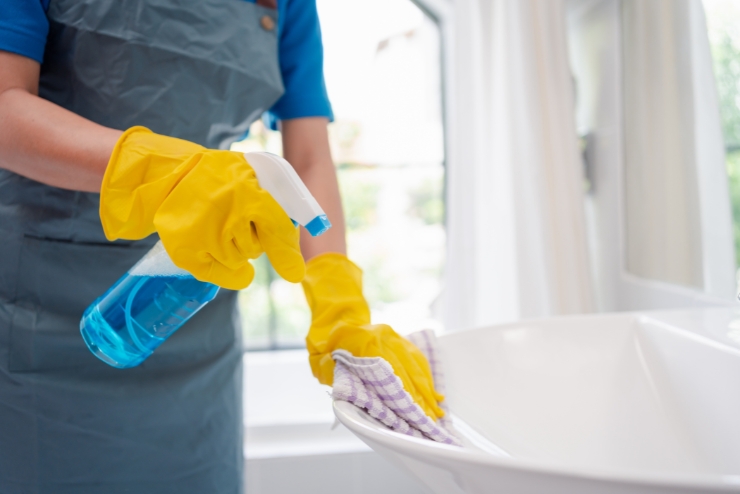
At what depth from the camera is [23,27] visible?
0.67 meters

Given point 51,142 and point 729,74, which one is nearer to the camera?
point 51,142

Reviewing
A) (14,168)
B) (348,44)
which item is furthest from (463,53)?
(14,168)

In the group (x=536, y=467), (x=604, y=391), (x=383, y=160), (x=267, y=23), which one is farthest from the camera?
(x=383, y=160)

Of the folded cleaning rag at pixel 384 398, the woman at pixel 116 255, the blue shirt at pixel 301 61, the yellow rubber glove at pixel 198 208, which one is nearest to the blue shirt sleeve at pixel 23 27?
the woman at pixel 116 255

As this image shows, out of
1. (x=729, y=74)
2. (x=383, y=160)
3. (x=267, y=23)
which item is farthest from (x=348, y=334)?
(x=383, y=160)

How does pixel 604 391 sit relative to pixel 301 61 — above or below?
below

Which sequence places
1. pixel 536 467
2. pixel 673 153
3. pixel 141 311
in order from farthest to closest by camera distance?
pixel 673 153 < pixel 141 311 < pixel 536 467

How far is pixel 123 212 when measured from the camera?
0.56m

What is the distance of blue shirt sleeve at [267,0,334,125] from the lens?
0.98m

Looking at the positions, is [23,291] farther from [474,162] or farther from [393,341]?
[474,162]

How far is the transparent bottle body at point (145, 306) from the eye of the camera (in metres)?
0.61

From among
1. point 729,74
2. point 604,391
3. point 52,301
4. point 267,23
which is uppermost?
point 267,23

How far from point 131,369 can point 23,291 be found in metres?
0.18

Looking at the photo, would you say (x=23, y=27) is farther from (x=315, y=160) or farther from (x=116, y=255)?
(x=315, y=160)
